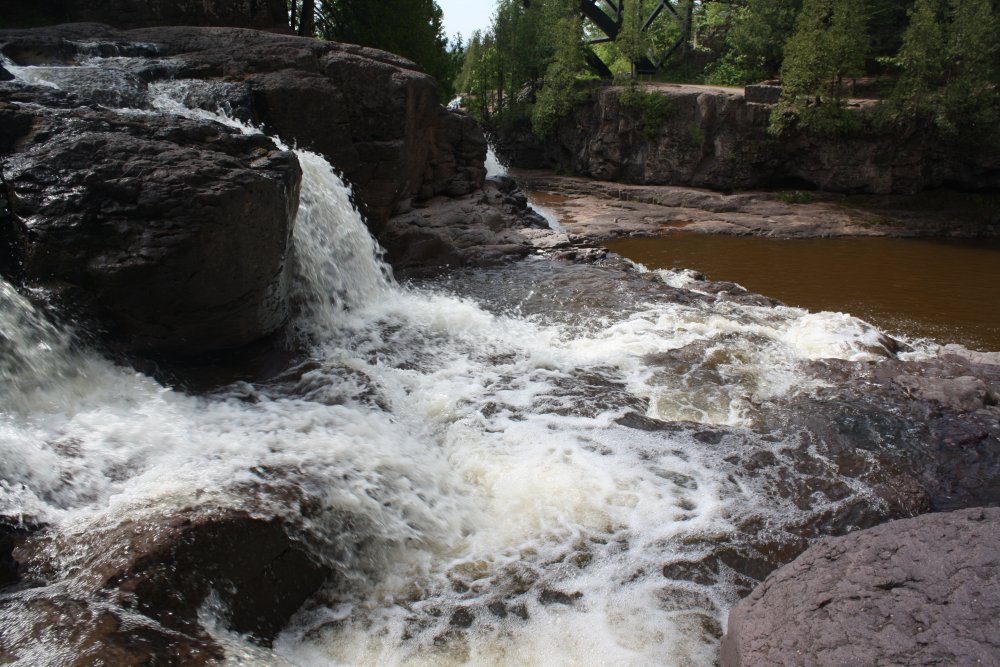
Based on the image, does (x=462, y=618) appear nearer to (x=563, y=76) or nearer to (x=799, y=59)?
(x=799, y=59)

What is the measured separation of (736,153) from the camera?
18281 millimetres

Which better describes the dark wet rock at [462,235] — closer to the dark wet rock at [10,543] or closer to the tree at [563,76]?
the dark wet rock at [10,543]

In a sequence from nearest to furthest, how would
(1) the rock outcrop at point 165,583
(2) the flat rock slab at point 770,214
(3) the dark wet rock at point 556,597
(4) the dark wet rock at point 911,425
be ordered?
(1) the rock outcrop at point 165,583
(3) the dark wet rock at point 556,597
(4) the dark wet rock at point 911,425
(2) the flat rock slab at point 770,214

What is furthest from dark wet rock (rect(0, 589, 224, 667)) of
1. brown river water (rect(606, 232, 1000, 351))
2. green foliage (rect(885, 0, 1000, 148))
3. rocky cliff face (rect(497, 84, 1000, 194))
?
rocky cliff face (rect(497, 84, 1000, 194))

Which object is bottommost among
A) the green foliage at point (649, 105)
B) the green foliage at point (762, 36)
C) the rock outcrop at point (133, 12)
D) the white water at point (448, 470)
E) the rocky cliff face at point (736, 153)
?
the white water at point (448, 470)

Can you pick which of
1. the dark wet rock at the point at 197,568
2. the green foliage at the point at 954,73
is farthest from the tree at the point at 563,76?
the dark wet rock at the point at 197,568

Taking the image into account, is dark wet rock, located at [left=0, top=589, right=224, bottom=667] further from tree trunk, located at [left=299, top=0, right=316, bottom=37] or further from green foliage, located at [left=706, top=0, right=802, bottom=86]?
green foliage, located at [left=706, top=0, right=802, bottom=86]

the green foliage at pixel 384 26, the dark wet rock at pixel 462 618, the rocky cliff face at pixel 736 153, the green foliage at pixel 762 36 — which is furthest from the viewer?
the green foliage at pixel 762 36

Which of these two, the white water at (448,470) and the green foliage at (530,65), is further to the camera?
the green foliage at (530,65)

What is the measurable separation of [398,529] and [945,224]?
16.2 metres

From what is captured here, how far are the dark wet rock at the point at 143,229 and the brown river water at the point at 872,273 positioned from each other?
773 cm

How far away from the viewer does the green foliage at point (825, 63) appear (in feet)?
53.7

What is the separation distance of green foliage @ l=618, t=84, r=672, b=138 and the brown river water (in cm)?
543

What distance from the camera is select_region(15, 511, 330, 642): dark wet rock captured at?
305cm
